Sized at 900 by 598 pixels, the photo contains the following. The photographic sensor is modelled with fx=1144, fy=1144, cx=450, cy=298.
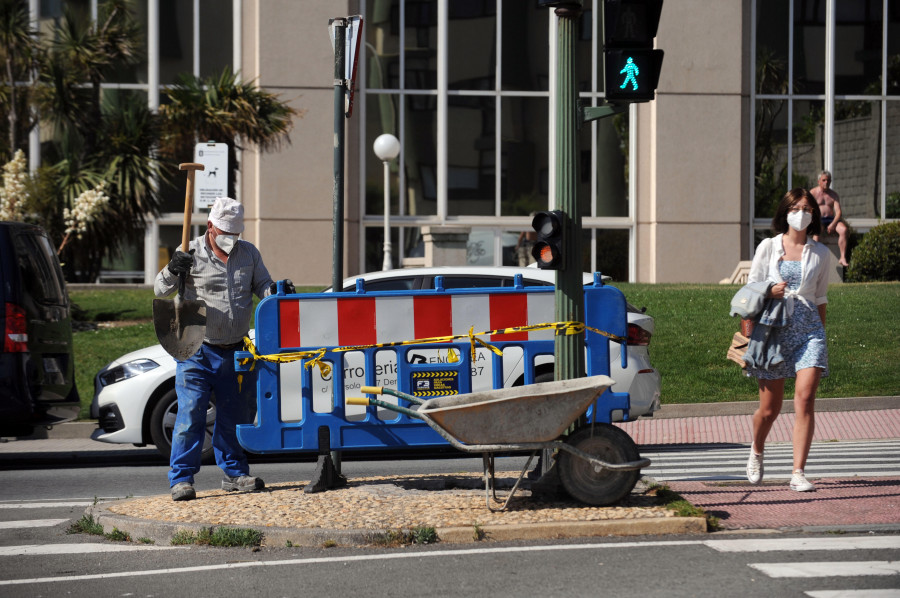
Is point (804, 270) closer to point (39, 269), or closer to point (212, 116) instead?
point (39, 269)

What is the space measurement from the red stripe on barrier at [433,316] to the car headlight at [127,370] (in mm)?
3337

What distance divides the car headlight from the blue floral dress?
5.41 m

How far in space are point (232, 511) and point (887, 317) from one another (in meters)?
11.8

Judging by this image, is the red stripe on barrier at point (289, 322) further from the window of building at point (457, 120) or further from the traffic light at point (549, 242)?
the window of building at point (457, 120)

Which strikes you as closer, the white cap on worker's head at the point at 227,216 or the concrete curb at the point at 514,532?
the concrete curb at the point at 514,532

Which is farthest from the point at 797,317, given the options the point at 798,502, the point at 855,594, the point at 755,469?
the point at 855,594

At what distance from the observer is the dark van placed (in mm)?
9484

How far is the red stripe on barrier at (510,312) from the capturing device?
25.6 feet

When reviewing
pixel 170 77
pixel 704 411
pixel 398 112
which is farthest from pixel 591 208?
pixel 704 411

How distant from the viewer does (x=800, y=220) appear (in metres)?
7.39

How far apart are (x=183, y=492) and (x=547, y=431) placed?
2.38m

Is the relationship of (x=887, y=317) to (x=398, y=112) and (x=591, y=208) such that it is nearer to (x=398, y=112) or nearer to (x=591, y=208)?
(x=591, y=208)

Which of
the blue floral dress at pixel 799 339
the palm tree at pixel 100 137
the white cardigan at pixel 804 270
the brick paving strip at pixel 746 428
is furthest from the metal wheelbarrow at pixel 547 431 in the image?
the palm tree at pixel 100 137

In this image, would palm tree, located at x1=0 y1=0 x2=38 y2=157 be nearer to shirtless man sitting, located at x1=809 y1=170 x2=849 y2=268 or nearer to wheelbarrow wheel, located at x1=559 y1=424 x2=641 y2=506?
shirtless man sitting, located at x1=809 y1=170 x2=849 y2=268
